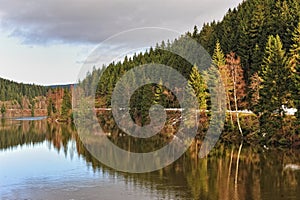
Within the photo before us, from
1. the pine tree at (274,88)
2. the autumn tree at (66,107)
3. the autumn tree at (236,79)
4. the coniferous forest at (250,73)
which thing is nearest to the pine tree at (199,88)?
the coniferous forest at (250,73)

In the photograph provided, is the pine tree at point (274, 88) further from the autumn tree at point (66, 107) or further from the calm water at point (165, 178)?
the autumn tree at point (66, 107)

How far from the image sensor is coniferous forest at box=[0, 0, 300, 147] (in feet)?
152

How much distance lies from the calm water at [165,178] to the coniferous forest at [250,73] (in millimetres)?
5674

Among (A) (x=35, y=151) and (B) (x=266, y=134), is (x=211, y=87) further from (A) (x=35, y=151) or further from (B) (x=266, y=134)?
(A) (x=35, y=151)

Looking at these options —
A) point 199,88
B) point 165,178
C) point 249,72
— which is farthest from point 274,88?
point 165,178

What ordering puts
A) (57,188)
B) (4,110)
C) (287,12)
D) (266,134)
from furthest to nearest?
1. (4,110)
2. (287,12)
3. (266,134)
4. (57,188)

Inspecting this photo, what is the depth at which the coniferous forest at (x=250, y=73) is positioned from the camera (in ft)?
152

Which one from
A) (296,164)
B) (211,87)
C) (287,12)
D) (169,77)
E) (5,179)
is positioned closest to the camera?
(5,179)

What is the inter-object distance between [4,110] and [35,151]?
135m

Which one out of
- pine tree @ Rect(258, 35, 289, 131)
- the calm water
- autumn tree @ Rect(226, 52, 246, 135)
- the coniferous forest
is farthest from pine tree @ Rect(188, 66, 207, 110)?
the calm water

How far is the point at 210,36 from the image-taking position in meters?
88.8

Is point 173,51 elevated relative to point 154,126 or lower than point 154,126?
elevated

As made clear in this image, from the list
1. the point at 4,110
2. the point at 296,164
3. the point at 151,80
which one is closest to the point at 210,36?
the point at 151,80

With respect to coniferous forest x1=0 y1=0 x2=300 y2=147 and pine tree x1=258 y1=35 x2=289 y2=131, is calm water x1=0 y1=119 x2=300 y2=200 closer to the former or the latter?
pine tree x1=258 y1=35 x2=289 y2=131
